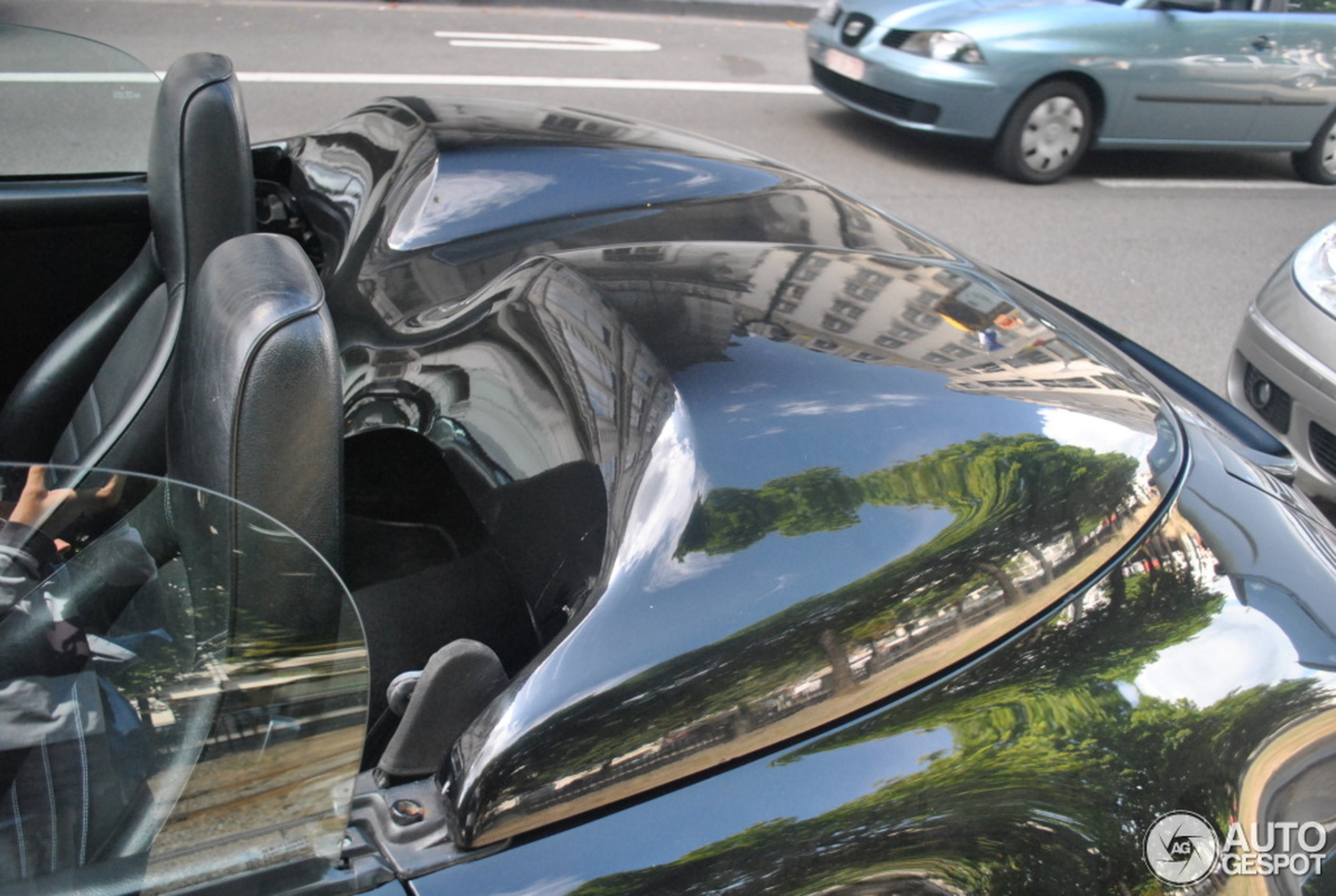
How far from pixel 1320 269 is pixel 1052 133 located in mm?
3546

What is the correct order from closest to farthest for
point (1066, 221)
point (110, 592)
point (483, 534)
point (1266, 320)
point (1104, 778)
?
point (110, 592), point (1104, 778), point (483, 534), point (1266, 320), point (1066, 221)

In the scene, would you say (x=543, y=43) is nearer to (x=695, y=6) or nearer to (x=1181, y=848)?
(x=695, y=6)

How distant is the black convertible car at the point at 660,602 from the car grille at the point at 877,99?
16.6ft

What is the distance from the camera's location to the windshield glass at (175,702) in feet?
3.33

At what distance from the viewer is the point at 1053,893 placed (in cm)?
123

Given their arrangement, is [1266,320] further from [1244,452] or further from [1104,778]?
[1104,778]

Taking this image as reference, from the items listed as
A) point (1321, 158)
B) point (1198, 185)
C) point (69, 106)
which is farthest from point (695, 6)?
point (69, 106)

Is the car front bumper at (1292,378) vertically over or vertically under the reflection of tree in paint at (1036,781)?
under

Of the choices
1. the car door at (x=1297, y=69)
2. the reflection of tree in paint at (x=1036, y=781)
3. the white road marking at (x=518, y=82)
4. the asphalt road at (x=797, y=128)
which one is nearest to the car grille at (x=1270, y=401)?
the asphalt road at (x=797, y=128)

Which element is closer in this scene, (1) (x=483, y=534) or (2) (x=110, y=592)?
(2) (x=110, y=592)

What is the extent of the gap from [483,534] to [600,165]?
784 millimetres

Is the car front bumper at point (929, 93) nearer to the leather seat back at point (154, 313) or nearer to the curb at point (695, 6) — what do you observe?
the curb at point (695, 6)

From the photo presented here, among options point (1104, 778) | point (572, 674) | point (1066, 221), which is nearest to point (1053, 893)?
point (1104, 778)

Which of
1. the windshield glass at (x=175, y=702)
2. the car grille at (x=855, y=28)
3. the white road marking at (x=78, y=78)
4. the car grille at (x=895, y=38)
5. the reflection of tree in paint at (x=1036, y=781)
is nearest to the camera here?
the windshield glass at (x=175, y=702)
